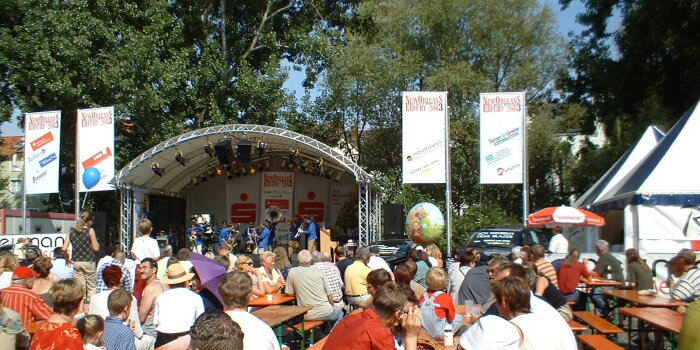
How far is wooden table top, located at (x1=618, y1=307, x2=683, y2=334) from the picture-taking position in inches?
274

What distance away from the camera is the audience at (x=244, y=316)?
4480mm

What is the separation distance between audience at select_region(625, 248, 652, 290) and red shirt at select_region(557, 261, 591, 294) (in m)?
0.89

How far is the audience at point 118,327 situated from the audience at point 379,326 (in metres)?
2.02

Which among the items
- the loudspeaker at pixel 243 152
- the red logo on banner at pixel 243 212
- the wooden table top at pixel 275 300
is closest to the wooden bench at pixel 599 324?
the wooden table top at pixel 275 300

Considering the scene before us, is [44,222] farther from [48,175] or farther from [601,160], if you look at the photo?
[601,160]

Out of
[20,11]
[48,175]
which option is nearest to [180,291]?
[48,175]

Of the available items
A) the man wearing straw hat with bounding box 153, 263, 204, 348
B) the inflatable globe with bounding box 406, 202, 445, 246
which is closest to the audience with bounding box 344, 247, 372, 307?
the man wearing straw hat with bounding box 153, 263, 204, 348

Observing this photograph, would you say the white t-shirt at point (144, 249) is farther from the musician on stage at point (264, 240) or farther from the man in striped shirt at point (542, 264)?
the musician on stage at point (264, 240)

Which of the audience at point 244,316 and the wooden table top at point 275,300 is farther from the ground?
the audience at point 244,316

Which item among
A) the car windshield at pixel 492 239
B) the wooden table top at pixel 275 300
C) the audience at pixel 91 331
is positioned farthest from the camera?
the car windshield at pixel 492 239

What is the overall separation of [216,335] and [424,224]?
1535cm

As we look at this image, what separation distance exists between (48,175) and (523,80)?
20.2 meters

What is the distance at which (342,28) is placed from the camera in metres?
30.0

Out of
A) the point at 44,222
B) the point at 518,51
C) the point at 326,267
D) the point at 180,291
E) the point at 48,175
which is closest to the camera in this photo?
the point at 180,291
